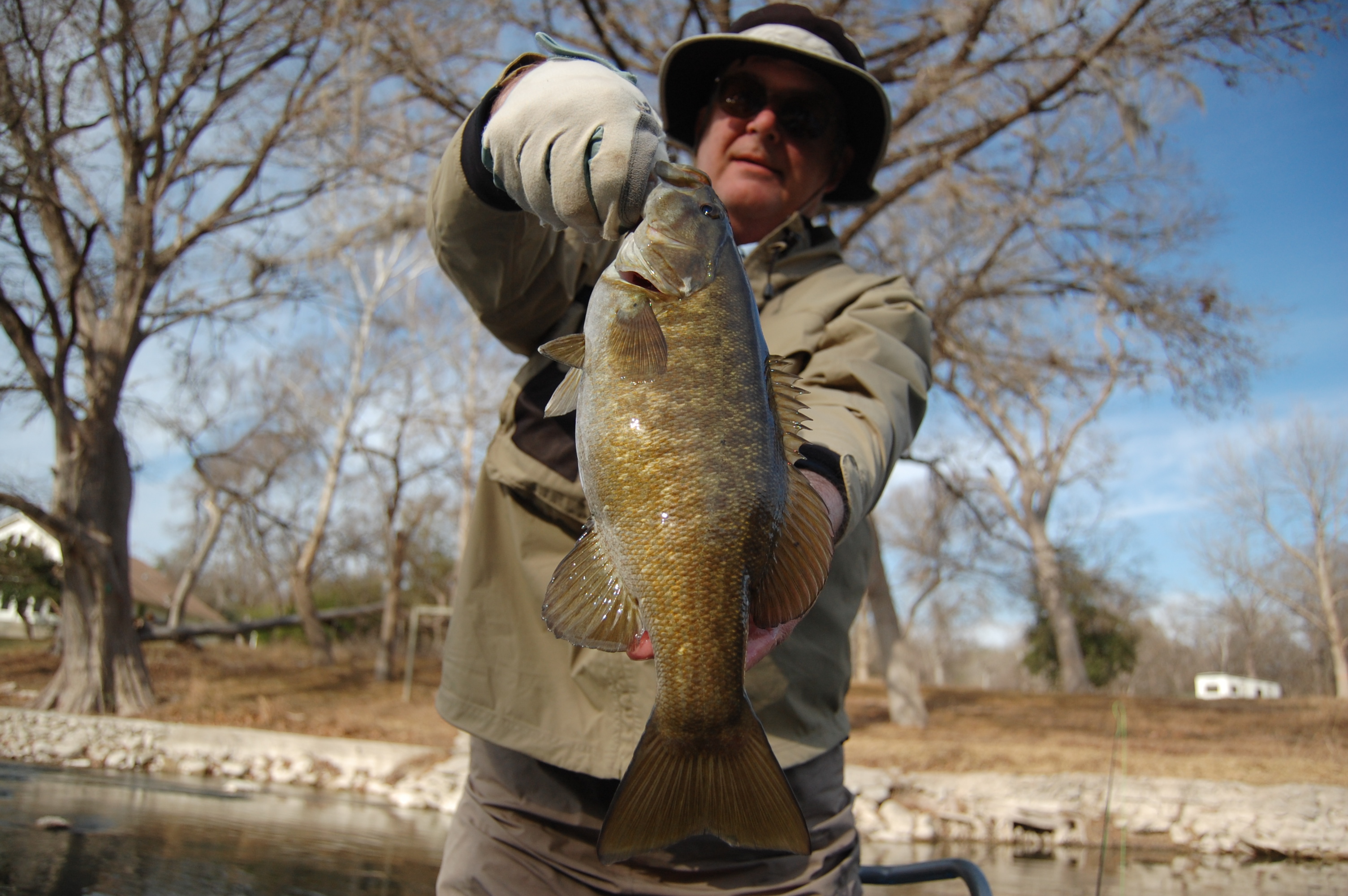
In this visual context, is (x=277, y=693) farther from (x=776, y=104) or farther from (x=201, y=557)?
(x=776, y=104)

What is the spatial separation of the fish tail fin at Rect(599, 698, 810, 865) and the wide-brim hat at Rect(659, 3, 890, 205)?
5.83 ft

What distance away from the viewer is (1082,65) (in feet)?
31.2

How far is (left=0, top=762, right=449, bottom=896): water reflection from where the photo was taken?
17.3 ft

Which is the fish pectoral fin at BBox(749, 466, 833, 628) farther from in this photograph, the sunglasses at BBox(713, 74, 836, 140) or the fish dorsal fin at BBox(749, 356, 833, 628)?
the sunglasses at BBox(713, 74, 836, 140)

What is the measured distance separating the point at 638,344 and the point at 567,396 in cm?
19

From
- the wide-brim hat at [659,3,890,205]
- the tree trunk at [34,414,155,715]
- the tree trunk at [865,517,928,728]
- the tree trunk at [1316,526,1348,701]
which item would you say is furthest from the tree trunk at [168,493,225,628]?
the tree trunk at [1316,526,1348,701]

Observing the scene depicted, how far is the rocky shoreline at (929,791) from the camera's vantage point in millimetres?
8492

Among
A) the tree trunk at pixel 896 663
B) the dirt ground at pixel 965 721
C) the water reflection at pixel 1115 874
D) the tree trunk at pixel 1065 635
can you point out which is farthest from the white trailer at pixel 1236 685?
the water reflection at pixel 1115 874

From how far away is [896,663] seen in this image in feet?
42.3

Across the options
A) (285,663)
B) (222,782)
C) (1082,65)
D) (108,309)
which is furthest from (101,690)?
(1082,65)

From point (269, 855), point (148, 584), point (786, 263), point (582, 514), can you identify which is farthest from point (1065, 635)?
point (148, 584)

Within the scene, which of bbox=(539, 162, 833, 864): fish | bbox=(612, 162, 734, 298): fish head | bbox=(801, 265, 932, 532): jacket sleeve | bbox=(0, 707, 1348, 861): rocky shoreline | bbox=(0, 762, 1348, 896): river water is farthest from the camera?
bbox=(0, 707, 1348, 861): rocky shoreline

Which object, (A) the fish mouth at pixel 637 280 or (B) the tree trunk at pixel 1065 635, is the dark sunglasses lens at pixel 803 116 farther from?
(B) the tree trunk at pixel 1065 635

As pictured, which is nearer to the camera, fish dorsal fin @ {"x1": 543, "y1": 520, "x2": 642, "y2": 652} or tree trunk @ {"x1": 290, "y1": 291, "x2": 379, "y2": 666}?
fish dorsal fin @ {"x1": 543, "y1": 520, "x2": 642, "y2": 652}
